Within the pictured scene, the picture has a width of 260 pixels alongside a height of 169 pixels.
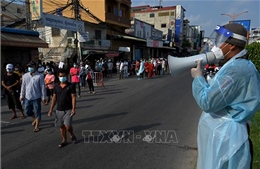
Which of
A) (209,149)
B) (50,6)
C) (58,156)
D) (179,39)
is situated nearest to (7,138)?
(58,156)

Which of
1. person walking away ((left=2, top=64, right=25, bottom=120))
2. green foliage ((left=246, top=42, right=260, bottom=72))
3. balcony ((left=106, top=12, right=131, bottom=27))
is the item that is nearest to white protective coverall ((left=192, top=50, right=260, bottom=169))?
person walking away ((left=2, top=64, right=25, bottom=120))

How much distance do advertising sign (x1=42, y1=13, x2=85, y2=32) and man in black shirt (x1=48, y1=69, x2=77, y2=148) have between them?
9.71 meters

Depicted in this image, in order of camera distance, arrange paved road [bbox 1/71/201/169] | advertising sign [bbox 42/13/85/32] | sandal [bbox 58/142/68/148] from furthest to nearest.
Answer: advertising sign [bbox 42/13/85/32] → sandal [bbox 58/142/68/148] → paved road [bbox 1/71/201/169]

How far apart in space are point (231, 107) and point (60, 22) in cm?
1407

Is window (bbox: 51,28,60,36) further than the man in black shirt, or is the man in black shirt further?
window (bbox: 51,28,60,36)

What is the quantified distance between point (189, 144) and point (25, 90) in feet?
14.0

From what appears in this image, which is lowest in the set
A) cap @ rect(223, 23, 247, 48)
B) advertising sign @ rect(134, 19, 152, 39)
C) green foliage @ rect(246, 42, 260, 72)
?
cap @ rect(223, 23, 247, 48)

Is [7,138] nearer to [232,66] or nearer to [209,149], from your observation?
[209,149]

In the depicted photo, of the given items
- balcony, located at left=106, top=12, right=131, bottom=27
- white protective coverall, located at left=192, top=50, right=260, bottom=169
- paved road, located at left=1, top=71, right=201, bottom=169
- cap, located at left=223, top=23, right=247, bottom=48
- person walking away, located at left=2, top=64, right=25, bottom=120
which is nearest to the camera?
white protective coverall, located at left=192, top=50, right=260, bottom=169

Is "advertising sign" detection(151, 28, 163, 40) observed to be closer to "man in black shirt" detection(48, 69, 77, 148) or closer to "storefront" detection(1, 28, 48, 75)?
"storefront" detection(1, 28, 48, 75)

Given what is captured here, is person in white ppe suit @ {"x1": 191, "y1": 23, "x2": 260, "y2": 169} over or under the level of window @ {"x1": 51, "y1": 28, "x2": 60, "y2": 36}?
under

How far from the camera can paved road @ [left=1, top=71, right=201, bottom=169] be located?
A: 369cm

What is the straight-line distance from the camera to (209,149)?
175 cm

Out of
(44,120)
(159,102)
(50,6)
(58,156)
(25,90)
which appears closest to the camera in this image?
(58,156)
